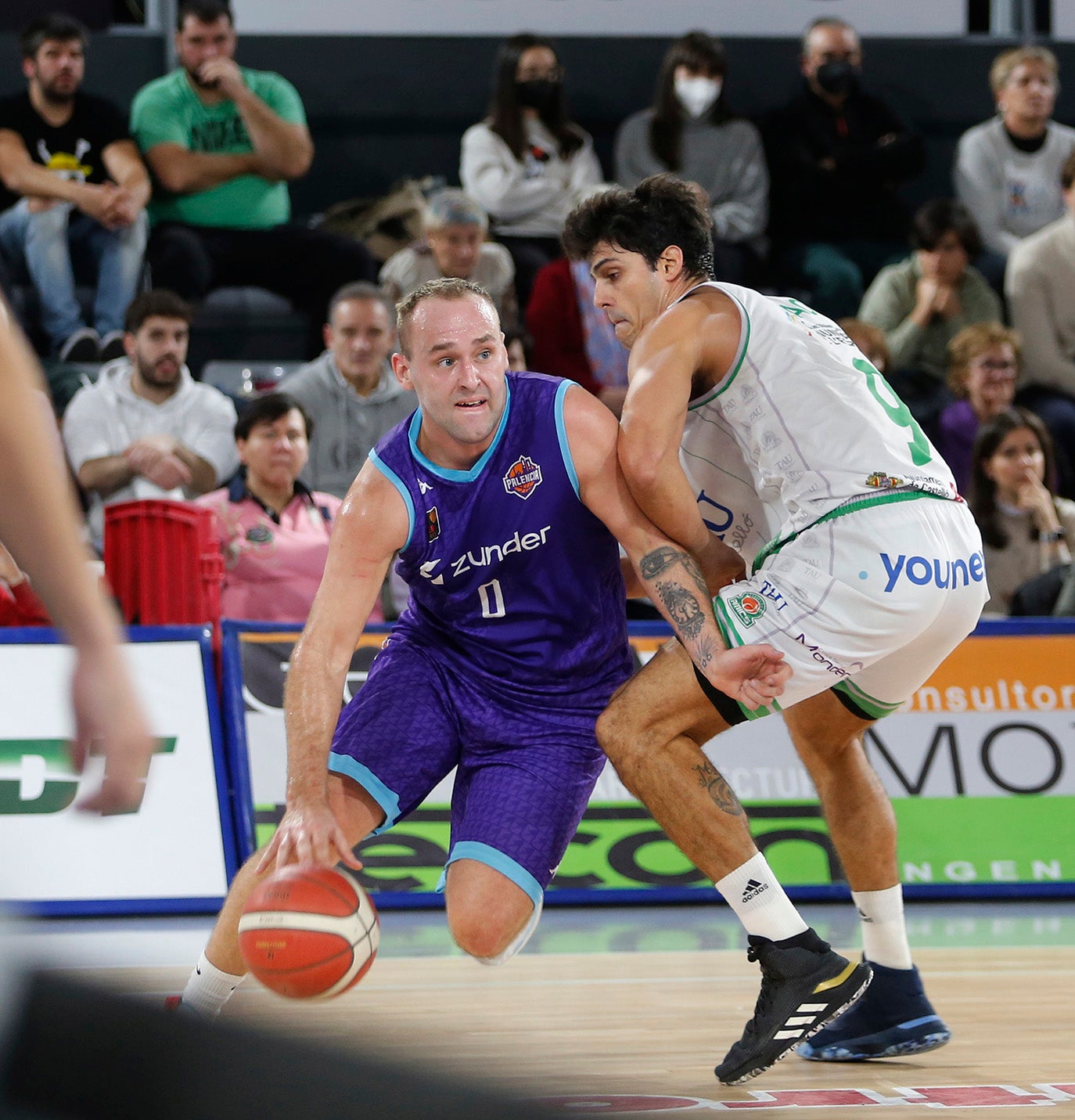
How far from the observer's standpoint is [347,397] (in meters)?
7.57

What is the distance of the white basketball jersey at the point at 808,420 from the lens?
11.9ft

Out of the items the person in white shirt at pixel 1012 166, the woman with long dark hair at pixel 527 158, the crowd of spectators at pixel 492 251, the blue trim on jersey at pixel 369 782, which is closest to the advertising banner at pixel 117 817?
the crowd of spectators at pixel 492 251

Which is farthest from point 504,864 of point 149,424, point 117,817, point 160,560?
point 149,424

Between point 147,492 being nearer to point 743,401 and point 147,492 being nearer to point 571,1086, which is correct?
point 743,401

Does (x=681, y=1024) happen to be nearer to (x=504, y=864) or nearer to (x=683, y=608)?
(x=504, y=864)

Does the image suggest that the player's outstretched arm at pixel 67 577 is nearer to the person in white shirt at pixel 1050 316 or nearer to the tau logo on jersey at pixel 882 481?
the tau logo on jersey at pixel 882 481

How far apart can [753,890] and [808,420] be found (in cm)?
112

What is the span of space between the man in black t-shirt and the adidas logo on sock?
569 centimetres

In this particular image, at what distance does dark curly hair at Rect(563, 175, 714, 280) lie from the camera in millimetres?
3812

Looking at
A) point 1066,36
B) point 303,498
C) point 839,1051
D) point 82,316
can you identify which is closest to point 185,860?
point 303,498

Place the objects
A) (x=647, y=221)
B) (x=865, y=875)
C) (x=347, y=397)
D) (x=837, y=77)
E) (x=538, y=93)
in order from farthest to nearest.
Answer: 1. (x=837, y=77)
2. (x=538, y=93)
3. (x=347, y=397)
4. (x=865, y=875)
5. (x=647, y=221)

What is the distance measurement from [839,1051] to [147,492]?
4.39m

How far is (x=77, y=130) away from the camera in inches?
328

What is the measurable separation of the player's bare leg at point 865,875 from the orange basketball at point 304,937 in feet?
4.59
